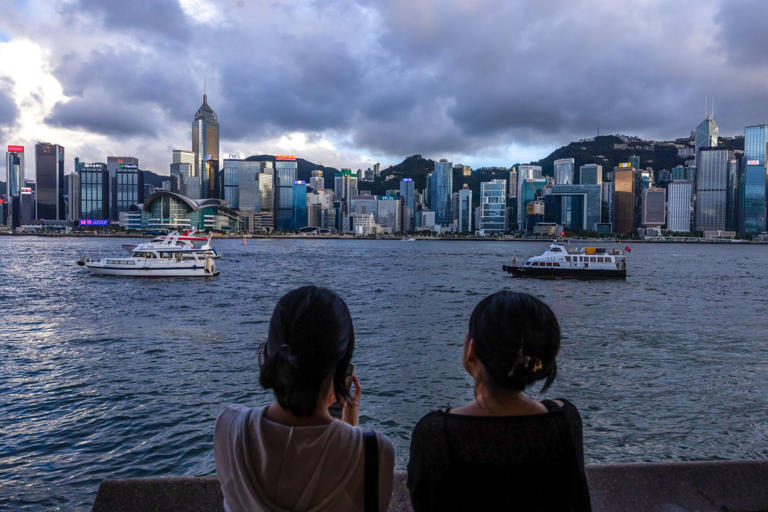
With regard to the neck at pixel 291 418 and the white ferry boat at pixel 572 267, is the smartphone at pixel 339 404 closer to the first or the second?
the neck at pixel 291 418

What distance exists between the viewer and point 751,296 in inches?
1382

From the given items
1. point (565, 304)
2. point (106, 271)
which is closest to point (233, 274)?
point (106, 271)

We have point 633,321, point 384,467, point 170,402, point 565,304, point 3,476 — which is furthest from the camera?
point 565,304

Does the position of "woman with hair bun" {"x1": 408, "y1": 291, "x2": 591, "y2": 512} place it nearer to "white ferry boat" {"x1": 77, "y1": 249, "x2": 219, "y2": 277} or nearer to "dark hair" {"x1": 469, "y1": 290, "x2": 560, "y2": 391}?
"dark hair" {"x1": 469, "y1": 290, "x2": 560, "y2": 391}

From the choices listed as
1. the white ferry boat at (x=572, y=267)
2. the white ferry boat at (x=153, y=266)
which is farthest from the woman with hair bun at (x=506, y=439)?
the white ferry boat at (x=572, y=267)

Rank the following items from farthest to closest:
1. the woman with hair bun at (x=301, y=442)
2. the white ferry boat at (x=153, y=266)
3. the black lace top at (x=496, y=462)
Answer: the white ferry boat at (x=153, y=266)
the black lace top at (x=496, y=462)
the woman with hair bun at (x=301, y=442)

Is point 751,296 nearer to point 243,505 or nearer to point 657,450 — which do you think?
point 657,450

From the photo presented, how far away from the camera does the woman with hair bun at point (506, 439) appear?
1.78 meters

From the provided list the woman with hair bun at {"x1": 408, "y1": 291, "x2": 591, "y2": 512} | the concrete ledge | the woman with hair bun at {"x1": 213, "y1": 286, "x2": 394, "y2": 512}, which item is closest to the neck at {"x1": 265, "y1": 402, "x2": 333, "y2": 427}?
the woman with hair bun at {"x1": 213, "y1": 286, "x2": 394, "y2": 512}

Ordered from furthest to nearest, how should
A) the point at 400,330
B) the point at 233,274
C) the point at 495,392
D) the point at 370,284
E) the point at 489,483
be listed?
the point at 233,274 < the point at 370,284 < the point at 400,330 < the point at 495,392 < the point at 489,483

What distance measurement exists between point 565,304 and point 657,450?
21766mm

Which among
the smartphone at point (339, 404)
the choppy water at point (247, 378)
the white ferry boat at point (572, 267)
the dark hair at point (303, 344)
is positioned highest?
the dark hair at point (303, 344)

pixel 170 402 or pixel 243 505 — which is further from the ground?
pixel 243 505

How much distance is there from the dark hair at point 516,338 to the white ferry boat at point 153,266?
41473 mm
